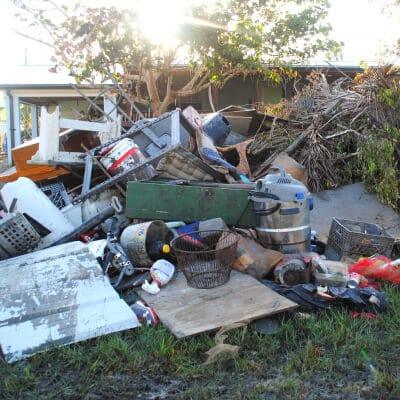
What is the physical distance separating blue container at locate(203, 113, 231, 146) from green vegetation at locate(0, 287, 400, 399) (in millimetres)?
3774

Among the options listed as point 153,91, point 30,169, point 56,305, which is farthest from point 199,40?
point 56,305

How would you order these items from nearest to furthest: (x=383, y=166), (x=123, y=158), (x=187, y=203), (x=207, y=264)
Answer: (x=207, y=264) < (x=187, y=203) < (x=123, y=158) < (x=383, y=166)

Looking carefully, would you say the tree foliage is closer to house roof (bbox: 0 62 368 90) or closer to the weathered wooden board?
house roof (bbox: 0 62 368 90)

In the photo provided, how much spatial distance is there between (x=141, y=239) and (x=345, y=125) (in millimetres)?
3759

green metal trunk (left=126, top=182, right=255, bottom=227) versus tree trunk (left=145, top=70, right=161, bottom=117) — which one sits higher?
tree trunk (left=145, top=70, right=161, bottom=117)

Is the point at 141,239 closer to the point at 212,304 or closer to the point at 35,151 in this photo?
the point at 212,304

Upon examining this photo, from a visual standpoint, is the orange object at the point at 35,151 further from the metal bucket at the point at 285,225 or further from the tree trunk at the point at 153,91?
the tree trunk at the point at 153,91

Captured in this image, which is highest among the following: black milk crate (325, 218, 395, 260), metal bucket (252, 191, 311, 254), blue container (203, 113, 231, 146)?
blue container (203, 113, 231, 146)

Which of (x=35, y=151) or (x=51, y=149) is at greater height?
(x=51, y=149)

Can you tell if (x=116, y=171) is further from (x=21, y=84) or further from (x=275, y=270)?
(x=21, y=84)

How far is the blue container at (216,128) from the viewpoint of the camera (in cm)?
695

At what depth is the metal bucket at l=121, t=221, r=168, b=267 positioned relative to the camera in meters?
4.45

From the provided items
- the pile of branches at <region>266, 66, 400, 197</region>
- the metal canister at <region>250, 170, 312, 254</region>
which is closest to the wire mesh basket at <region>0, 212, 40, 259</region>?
the metal canister at <region>250, 170, 312, 254</region>

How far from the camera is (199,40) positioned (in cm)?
960
